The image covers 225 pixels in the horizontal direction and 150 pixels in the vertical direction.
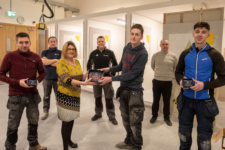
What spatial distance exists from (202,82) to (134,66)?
0.69 m

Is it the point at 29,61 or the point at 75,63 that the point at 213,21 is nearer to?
the point at 75,63

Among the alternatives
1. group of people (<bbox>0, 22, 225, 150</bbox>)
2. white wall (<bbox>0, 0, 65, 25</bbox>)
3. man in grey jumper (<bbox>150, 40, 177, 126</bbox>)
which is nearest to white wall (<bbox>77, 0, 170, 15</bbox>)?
white wall (<bbox>0, 0, 65, 25</bbox>)

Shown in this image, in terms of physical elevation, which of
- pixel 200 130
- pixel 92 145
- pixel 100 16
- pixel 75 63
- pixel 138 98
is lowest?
pixel 92 145

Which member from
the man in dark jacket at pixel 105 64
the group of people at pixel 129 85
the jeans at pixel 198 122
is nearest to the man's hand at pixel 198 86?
the group of people at pixel 129 85

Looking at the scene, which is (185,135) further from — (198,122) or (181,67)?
(181,67)

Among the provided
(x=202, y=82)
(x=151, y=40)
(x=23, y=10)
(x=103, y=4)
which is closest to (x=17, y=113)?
(x=202, y=82)

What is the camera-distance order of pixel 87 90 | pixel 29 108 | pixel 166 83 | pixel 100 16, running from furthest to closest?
pixel 87 90 < pixel 100 16 < pixel 166 83 < pixel 29 108

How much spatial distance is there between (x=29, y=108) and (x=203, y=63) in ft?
6.11

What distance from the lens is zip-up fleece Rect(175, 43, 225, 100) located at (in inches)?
64.7

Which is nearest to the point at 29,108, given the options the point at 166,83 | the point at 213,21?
the point at 166,83

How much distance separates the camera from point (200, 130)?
1.75m

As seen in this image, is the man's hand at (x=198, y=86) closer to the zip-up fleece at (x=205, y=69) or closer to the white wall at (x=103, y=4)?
the zip-up fleece at (x=205, y=69)

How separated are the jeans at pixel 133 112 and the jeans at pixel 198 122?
48cm

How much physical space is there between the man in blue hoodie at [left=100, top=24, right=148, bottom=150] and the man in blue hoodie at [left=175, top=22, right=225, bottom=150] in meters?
0.48
